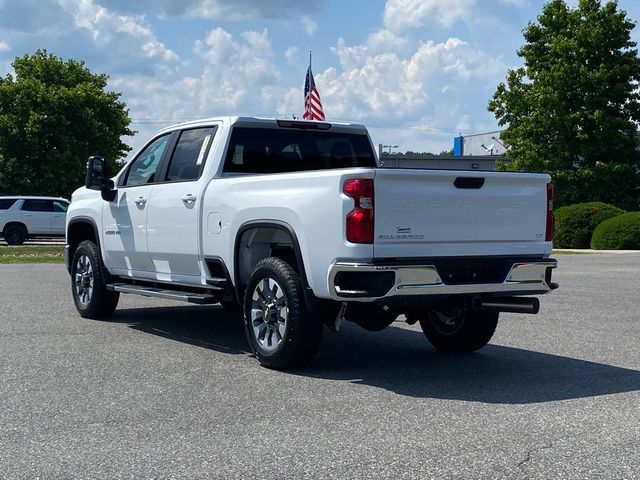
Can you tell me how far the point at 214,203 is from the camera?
8.46 meters

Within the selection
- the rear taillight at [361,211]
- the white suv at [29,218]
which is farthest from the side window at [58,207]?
the rear taillight at [361,211]

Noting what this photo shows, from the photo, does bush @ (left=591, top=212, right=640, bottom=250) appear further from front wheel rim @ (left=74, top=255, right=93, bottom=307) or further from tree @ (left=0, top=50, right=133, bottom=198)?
tree @ (left=0, top=50, right=133, bottom=198)

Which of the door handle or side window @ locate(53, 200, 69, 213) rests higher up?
the door handle

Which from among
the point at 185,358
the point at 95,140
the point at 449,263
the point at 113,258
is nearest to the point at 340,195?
the point at 449,263

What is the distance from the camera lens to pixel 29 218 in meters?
34.3

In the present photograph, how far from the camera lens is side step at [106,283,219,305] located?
8602 millimetres

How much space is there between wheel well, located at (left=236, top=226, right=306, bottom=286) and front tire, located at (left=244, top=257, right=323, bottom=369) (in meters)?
0.33

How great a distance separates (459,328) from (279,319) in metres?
1.86

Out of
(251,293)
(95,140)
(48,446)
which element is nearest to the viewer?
(48,446)

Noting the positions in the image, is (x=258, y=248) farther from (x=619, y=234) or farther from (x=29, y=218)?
(x=29, y=218)

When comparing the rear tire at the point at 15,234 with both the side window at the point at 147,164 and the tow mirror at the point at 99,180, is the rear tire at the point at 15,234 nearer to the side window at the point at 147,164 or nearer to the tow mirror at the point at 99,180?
the tow mirror at the point at 99,180

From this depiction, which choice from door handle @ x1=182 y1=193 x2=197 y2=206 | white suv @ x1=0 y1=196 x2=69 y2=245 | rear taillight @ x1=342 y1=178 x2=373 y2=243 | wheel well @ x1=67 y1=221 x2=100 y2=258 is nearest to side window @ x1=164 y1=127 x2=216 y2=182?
door handle @ x1=182 y1=193 x2=197 y2=206

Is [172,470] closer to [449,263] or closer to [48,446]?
[48,446]

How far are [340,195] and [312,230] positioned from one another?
0.44 metres
